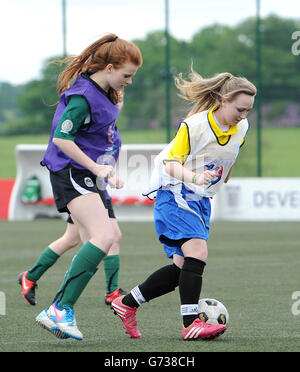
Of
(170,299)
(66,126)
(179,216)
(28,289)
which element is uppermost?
(66,126)

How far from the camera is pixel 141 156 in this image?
17.1m

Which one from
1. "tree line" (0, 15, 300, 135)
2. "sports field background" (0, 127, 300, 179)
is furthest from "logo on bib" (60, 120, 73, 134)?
"tree line" (0, 15, 300, 135)

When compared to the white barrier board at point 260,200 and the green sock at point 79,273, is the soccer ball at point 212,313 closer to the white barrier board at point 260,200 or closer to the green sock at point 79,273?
the green sock at point 79,273

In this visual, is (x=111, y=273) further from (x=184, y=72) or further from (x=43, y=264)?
(x=184, y=72)

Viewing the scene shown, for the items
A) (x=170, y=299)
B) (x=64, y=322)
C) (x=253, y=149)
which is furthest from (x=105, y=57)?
(x=253, y=149)

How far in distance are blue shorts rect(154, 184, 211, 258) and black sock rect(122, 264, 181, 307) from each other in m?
0.13

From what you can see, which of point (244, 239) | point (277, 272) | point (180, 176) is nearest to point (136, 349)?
point (180, 176)

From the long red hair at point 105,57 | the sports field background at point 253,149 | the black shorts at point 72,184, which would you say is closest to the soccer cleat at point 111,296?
the black shorts at point 72,184

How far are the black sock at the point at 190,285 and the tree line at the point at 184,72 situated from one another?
1685 centimetres

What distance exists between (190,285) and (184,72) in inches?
689

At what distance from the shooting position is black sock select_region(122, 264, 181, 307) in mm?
5148

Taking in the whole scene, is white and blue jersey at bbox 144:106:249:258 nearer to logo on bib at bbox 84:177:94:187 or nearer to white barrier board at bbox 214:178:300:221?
logo on bib at bbox 84:177:94:187

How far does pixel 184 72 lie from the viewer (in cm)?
2209

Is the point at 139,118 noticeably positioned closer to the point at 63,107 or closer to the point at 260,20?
the point at 260,20
